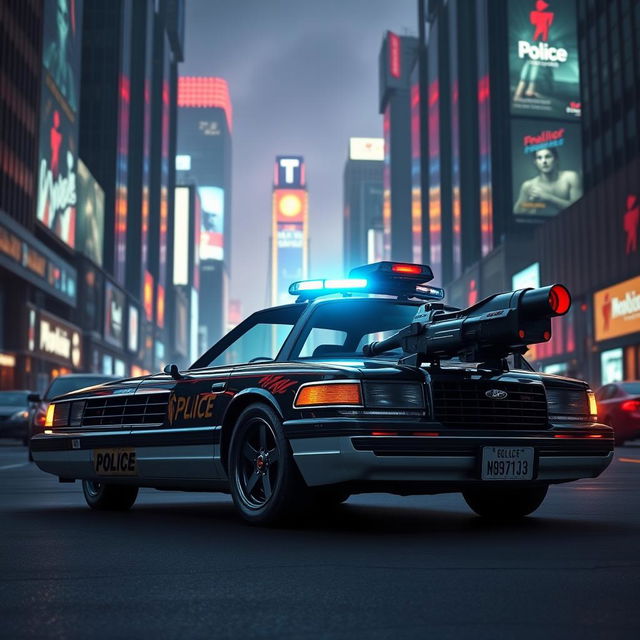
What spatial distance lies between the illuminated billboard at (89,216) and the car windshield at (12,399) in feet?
174

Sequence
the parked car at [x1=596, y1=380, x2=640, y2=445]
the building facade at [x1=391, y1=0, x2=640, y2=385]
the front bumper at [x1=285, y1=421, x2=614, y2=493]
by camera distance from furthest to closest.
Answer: the building facade at [x1=391, y1=0, x2=640, y2=385]
the parked car at [x1=596, y1=380, x2=640, y2=445]
the front bumper at [x1=285, y1=421, x2=614, y2=493]

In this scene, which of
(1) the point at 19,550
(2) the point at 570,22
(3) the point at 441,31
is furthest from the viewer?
(3) the point at 441,31

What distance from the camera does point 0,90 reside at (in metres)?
56.9

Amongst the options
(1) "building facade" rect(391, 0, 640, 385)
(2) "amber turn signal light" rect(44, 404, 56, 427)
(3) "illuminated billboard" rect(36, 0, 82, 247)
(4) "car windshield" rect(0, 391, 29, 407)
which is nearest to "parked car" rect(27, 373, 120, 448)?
(2) "amber turn signal light" rect(44, 404, 56, 427)

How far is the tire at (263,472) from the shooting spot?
20.2 feet

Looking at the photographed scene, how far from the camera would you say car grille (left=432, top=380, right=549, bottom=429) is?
6141 millimetres

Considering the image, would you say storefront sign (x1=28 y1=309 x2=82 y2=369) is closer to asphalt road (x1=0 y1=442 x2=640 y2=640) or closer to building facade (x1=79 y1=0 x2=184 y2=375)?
building facade (x1=79 y1=0 x2=184 y2=375)

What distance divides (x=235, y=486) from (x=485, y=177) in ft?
249

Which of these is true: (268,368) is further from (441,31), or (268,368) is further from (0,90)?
(441,31)

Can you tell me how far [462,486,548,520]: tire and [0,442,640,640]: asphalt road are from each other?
121 millimetres

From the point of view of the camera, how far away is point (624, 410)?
2152cm

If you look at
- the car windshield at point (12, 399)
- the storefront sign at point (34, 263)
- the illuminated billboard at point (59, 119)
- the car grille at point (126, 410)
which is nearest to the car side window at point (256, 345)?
the car grille at point (126, 410)

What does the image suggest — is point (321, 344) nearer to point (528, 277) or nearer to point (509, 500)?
point (509, 500)

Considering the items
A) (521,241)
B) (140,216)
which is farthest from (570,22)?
(140,216)
